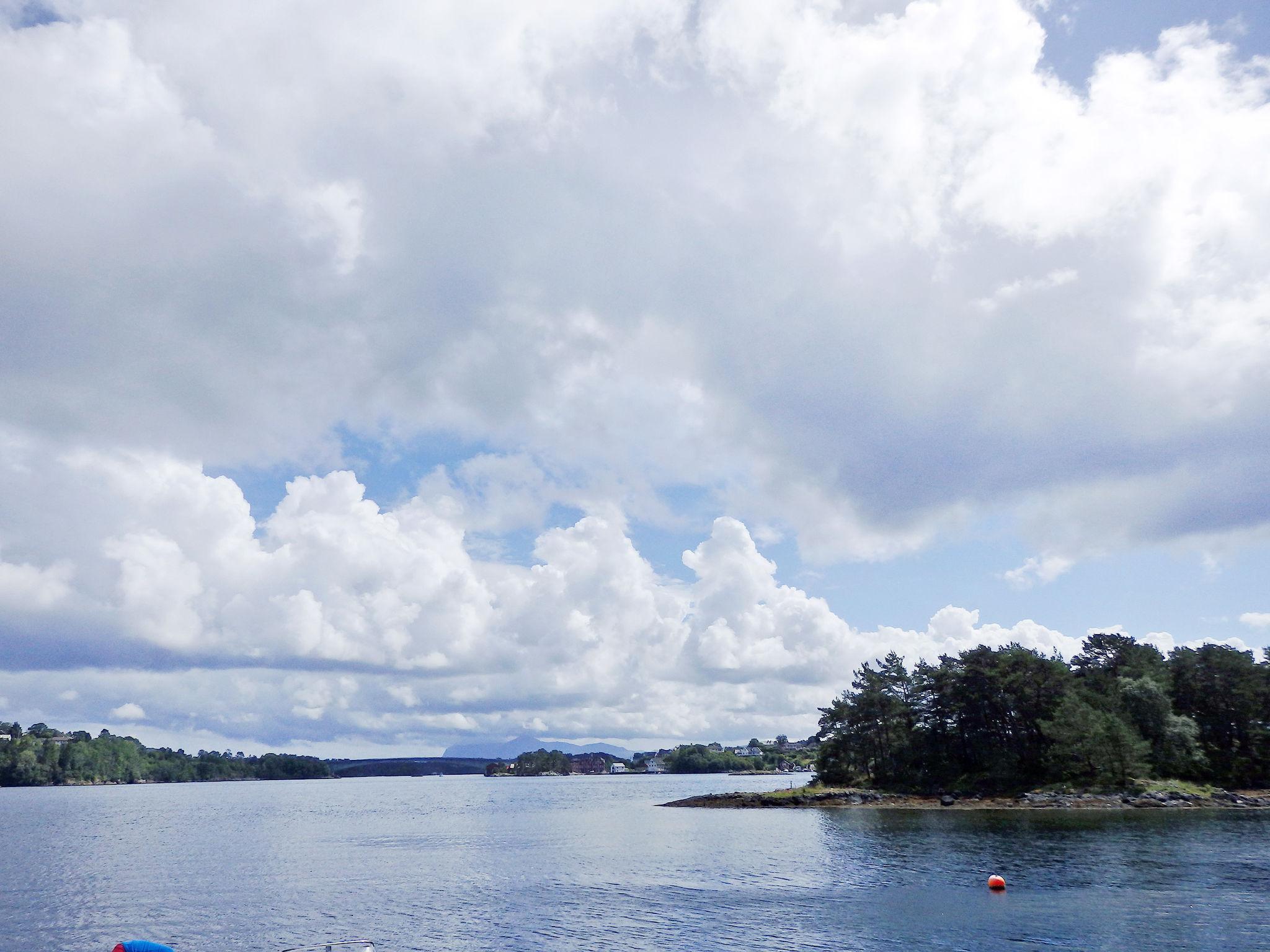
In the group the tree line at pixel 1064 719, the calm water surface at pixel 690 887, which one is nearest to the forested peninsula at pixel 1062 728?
the tree line at pixel 1064 719

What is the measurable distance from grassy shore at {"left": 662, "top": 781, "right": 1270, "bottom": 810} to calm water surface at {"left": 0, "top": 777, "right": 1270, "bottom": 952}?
9139mm

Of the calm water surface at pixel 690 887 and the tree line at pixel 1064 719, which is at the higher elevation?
the tree line at pixel 1064 719

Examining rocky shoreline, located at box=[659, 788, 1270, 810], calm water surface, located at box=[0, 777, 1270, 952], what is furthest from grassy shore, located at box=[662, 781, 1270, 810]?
calm water surface, located at box=[0, 777, 1270, 952]

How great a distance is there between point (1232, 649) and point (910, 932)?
12469cm

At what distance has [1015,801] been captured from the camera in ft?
436

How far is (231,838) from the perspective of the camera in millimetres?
126375

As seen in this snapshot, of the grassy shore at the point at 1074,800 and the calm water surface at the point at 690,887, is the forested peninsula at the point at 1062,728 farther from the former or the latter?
the calm water surface at the point at 690,887

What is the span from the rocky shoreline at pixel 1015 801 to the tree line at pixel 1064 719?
459 cm

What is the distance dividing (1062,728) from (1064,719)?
1493 millimetres

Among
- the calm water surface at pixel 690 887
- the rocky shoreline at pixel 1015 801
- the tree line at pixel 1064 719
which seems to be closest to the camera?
the calm water surface at pixel 690 887

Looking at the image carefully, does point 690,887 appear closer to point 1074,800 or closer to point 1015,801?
point 1074,800

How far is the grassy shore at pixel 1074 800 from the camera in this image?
122375 mm

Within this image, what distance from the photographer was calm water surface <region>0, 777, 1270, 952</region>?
5238 centimetres

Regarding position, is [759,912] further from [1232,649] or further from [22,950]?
[1232,649]
